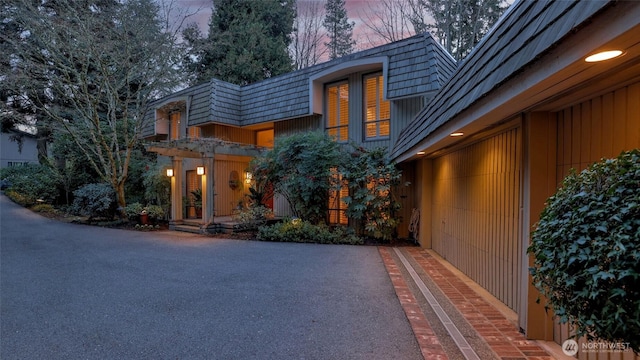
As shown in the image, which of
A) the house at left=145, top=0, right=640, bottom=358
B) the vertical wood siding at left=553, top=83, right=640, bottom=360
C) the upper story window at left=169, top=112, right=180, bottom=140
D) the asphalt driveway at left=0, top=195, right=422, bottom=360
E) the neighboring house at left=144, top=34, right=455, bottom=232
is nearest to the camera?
the house at left=145, top=0, right=640, bottom=358

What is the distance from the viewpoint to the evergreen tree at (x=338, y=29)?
819 inches

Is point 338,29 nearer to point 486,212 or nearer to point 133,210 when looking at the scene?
point 133,210

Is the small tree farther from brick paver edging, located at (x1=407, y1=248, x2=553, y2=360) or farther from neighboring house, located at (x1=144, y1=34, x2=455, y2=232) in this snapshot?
brick paver edging, located at (x1=407, y1=248, x2=553, y2=360)

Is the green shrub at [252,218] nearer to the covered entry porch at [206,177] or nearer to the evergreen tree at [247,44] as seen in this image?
the covered entry porch at [206,177]

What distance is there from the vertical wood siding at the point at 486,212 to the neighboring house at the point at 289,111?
3.23 m

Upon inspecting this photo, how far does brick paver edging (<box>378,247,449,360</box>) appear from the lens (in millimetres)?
2818

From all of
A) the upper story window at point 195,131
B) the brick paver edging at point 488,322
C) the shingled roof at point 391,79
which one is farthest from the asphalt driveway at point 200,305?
the upper story window at point 195,131

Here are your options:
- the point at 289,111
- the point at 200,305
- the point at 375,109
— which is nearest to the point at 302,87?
the point at 289,111

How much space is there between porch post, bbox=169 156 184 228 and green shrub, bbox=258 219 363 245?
415 cm

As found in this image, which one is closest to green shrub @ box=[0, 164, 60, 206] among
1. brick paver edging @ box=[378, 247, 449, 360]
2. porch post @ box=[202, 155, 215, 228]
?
porch post @ box=[202, 155, 215, 228]

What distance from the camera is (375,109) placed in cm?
Answer: 998

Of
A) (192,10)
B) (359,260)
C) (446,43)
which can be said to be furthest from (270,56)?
(359,260)

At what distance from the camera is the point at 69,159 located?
16.2 m

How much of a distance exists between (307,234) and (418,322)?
18.5 feet
